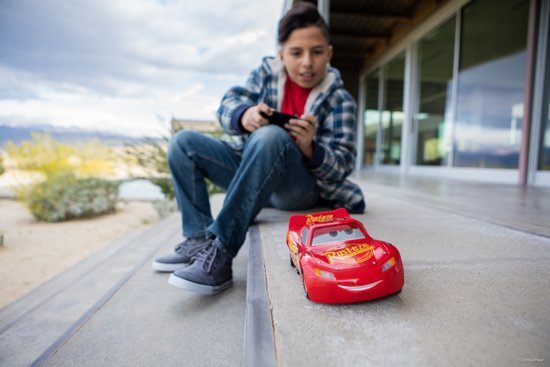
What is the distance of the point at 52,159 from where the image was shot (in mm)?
4926

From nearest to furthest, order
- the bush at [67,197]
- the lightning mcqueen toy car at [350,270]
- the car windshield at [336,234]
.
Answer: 1. the lightning mcqueen toy car at [350,270]
2. the car windshield at [336,234]
3. the bush at [67,197]

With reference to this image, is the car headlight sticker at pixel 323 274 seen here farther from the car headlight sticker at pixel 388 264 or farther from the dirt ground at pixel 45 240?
the dirt ground at pixel 45 240

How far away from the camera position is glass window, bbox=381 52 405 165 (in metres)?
6.64

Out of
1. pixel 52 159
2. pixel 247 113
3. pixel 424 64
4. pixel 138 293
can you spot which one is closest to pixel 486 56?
pixel 424 64

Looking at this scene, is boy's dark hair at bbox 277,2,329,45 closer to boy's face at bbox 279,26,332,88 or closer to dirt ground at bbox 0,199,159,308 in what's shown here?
boy's face at bbox 279,26,332,88

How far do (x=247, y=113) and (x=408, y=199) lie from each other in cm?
173

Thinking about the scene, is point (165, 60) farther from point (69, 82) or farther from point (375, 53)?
point (375, 53)

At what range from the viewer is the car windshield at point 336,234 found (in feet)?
2.99

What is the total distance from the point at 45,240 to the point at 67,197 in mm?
1362

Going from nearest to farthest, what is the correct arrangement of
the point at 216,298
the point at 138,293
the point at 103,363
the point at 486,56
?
→ the point at 103,363
the point at 216,298
the point at 138,293
the point at 486,56

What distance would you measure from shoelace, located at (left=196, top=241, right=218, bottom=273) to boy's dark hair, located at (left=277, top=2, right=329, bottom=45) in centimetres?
110

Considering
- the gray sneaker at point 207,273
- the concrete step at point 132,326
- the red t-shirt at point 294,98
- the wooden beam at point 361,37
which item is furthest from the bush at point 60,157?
the wooden beam at point 361,37

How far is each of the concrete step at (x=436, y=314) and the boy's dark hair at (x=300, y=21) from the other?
3.54 feet

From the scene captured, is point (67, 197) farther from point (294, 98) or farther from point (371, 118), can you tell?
point (371, 118)
